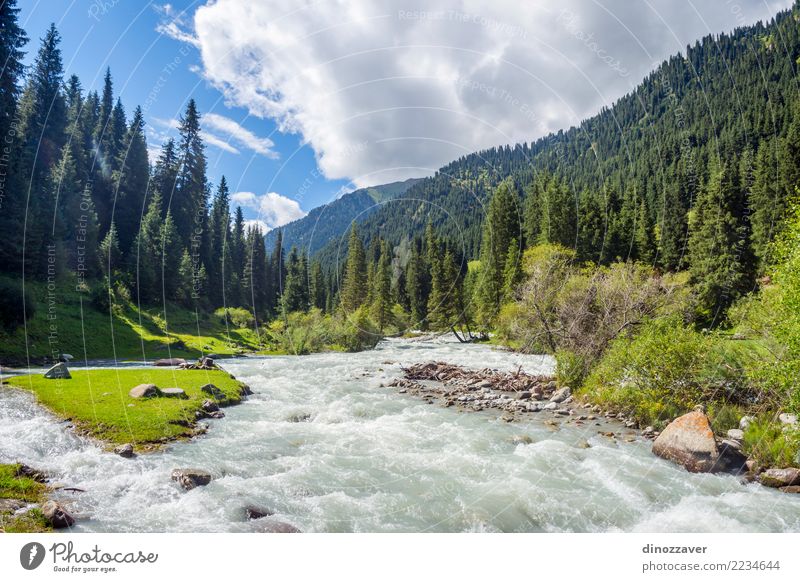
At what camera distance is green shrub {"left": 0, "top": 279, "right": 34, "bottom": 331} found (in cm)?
2805

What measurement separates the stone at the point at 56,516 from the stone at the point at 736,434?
17606mm

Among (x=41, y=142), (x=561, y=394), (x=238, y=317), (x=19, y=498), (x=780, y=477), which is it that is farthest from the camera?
(x=238, y=317)

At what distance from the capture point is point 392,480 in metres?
11.4

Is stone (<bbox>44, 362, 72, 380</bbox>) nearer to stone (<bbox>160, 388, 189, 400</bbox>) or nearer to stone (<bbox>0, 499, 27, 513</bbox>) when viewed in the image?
stone (<bbox>160, 388, 189, 400</bbox>)

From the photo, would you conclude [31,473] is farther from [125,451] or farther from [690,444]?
[690,444]

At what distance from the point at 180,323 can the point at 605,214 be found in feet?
184

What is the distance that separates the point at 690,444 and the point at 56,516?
15.7 metres

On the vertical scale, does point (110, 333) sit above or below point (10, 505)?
above

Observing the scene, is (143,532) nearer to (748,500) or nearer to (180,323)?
(748,500)

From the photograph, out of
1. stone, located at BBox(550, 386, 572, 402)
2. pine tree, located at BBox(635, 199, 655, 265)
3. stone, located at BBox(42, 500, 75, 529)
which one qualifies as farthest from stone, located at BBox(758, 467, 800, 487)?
pine tree, located at BBox(635, 199, 655, 265)

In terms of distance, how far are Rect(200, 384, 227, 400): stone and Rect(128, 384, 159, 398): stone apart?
90.8 inches

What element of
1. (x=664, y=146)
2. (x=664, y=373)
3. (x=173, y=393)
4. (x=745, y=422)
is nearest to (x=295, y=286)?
(x=173, y=393)

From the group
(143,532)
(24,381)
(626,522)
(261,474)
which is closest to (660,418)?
(626,522)

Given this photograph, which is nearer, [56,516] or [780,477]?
[56,516]
